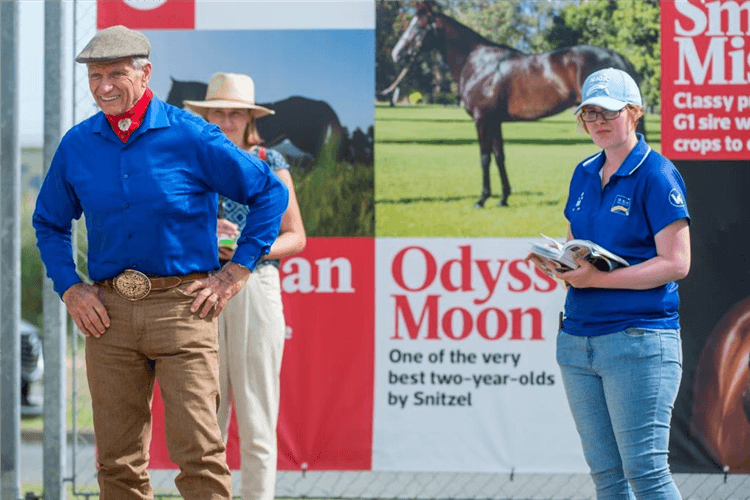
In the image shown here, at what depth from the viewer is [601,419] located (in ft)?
10.7

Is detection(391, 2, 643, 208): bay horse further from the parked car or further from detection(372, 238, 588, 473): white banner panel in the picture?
the parked car

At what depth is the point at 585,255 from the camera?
3.11m

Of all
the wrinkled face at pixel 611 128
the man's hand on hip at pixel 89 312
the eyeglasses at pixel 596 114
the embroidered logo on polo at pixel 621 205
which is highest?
the eyeglasses at pixel 596 114

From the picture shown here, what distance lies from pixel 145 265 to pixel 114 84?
0.57 metres

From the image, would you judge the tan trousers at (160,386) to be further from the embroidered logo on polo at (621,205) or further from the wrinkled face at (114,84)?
the embroidered logo on polo at (621,205)

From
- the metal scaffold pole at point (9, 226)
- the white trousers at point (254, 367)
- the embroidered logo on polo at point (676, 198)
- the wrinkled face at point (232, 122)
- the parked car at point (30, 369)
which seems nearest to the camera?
the embroidered logo on polo at point (676, 198)

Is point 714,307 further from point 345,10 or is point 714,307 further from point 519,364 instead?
point 345,10

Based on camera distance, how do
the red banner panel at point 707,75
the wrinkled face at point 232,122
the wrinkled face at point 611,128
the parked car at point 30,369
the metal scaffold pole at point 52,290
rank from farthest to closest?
1. the parked car at point 30,369
2. the red banner panel at point 707,75
3. the metal scaffold pole at point 52,290
4. the wrinkled face at point 232,122
5. the wrinkled face at point 611,128

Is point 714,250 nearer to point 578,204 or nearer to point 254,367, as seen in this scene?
point 578,204

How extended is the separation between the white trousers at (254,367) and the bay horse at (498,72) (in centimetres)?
133

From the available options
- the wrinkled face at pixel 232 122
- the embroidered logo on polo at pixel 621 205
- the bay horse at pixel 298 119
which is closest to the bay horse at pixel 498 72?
the bay horse at pixel 298 119

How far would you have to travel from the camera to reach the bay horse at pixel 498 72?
5.02 m

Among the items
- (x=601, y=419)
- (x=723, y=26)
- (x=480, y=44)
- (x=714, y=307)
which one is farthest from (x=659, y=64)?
(x=601, y=419)

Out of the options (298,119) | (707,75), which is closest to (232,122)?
(298,119)
